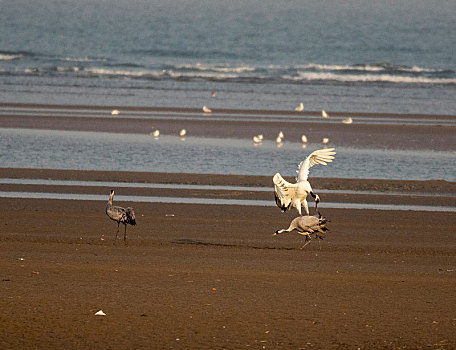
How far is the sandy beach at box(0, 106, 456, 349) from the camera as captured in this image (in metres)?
7.26

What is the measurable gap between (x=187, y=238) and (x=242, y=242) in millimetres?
814

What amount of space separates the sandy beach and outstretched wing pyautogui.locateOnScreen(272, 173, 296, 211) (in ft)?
1.97

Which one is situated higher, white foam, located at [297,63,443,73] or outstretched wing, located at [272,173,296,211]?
white foam, located at [297,63,443,73]

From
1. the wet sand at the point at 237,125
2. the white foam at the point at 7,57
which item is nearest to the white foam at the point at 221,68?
the white foam at the point at 7,57

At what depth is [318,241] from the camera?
12.3m

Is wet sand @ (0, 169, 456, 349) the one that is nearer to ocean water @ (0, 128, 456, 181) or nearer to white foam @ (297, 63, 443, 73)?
ocean water @ (0, 128, 456, 181)

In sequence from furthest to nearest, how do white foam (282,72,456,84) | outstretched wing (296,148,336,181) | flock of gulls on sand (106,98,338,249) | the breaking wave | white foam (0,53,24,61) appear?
white foam (0,53,24,61), white foam (282,72,456,84), the breaking wave, outstretched wing (296,148,336,181), flock of gulls on sand (106,98,338,249)

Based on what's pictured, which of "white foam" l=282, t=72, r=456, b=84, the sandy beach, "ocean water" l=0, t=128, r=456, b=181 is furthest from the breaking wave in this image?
the sandy beach

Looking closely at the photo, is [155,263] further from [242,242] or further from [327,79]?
[327,79]

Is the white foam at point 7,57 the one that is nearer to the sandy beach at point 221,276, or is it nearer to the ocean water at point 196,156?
the ocean water at point 196,156

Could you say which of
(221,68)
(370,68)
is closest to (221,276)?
(221,68)

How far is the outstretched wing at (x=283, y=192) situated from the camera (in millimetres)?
11805

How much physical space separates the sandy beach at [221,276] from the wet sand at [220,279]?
0.8 inches

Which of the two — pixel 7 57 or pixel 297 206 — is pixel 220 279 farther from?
pixel 7 57
